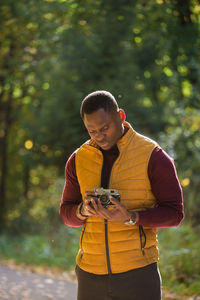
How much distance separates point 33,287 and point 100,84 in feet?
15.5

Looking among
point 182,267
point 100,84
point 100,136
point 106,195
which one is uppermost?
point 100,136

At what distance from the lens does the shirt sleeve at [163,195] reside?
261cm

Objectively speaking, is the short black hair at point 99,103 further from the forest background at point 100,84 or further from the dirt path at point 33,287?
the dirt path at point 33,287

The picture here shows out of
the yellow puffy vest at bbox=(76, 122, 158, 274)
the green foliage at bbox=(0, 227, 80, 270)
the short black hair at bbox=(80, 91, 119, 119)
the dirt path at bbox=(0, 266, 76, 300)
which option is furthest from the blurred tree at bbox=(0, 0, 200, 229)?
the yellow puffy vest at bbox=(76, 122, 158, 274)

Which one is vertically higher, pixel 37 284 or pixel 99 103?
pixel 99 103

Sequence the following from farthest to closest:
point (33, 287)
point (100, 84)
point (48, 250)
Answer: point (48, 250) < point (100, 84) < point (33, 287)

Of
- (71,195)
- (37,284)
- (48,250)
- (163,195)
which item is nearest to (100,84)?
(48,250)

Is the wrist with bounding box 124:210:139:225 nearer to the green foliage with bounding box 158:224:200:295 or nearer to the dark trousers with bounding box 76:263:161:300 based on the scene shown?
the dark trousers with bounding box 76:263:161:300

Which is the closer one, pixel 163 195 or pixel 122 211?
pixel 122 211

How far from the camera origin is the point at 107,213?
2.51 meters

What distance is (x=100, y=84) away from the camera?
10.1 metres

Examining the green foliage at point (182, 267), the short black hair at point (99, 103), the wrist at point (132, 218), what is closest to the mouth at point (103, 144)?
the short black hair at point (99, 103)

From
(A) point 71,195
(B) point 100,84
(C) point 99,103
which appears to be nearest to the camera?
(C) point 99,103

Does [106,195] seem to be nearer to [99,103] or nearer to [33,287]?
[99,103]
